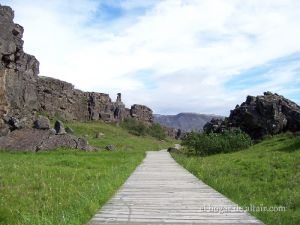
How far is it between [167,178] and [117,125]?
347ft

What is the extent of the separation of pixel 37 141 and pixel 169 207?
1285 inches

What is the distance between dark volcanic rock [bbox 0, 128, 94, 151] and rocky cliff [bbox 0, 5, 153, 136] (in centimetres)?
209

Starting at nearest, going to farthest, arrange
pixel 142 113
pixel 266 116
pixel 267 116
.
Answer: pixel 267 116 < pixel 266 116 < pixel 142 113

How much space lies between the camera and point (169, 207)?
1127 centimetres

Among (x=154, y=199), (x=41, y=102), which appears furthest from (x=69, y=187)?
(x=41, y=102)

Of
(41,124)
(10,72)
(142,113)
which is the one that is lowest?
(41,124)

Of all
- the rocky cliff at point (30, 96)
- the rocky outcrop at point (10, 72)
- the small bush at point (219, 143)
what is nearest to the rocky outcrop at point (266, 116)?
the small bush at point (219, 143)

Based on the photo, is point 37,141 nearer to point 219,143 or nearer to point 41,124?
point 41,124

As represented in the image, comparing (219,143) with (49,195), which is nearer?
(49,195)

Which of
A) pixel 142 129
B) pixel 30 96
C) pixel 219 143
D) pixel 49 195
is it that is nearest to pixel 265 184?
pixel 49 195

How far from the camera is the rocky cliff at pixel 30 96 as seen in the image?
48.8 m

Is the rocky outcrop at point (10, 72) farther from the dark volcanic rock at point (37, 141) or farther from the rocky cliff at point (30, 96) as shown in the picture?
the dark volcanic rock at point (37, 141)

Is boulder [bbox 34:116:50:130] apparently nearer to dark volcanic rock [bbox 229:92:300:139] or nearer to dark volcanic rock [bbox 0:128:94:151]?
dark volcanic rock [bbox 0:128:94:151]

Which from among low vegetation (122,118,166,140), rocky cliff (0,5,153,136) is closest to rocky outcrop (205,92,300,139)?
rocky cliff (0,5,153,136)
